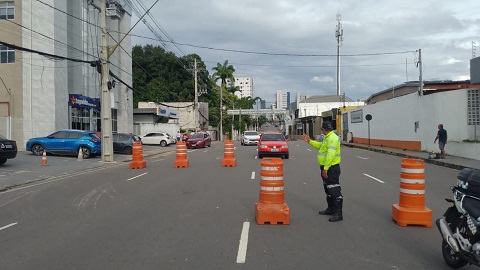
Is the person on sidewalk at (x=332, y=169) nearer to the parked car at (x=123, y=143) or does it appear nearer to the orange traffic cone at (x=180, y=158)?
the orange traffic cone at (x=180, y=158)

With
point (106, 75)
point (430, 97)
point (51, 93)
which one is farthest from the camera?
point (51, 93)

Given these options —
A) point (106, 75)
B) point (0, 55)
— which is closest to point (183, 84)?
point (0, 55)

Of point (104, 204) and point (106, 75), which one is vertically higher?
point (106, 75)

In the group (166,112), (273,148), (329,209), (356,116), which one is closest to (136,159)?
(273,148)

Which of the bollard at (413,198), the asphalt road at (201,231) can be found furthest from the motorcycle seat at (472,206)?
the bollard at (413,198)

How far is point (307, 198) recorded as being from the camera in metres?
10.1

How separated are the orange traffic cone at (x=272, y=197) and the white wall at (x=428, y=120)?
1602 centimetres

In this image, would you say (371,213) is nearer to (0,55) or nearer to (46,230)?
(46,230)

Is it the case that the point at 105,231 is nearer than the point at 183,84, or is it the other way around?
the point at 105,231

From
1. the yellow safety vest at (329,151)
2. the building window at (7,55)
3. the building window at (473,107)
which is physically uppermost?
the building window at (7,55)

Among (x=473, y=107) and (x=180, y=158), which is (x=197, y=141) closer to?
(x=180, y=158)

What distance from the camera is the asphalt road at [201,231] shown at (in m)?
5.50

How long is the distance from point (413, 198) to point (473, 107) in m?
16.3

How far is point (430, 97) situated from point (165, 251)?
22.8 meters
